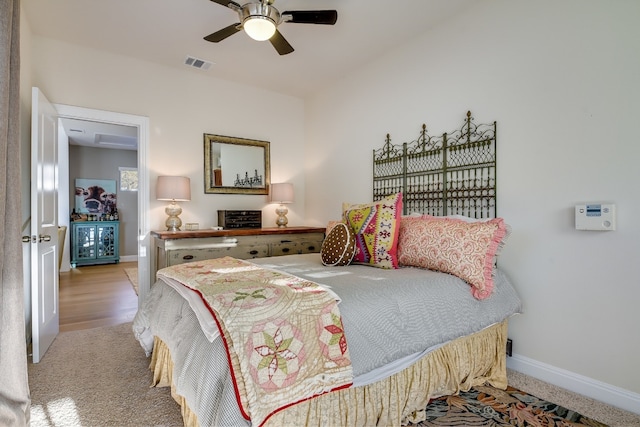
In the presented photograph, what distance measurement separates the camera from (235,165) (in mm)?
4004

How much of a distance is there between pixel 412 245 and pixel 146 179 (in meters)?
2.79

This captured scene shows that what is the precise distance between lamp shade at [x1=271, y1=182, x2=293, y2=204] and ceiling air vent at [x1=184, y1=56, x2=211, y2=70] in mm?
1494

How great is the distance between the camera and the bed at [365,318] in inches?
46.6

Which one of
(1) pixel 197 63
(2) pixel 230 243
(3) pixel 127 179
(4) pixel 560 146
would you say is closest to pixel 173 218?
(2) pixel 230 243

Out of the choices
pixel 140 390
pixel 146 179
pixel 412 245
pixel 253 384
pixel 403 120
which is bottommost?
pixel 140 390

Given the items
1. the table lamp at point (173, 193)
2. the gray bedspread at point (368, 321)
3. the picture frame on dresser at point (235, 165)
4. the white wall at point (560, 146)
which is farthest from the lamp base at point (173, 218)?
the white wall at point (560, 146)

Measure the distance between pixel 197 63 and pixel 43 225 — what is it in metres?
2.10

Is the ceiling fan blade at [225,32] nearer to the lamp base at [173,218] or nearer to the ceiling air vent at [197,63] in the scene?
the ceiling air vent at [197,63]

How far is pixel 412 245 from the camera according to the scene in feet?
7.17

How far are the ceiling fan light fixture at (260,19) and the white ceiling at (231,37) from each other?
447mm

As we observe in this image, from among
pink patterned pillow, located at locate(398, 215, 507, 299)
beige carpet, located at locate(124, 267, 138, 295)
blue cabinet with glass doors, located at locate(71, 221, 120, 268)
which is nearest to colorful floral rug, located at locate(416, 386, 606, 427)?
pink patterned pillow, located at locate(398, 215, 507, 299)

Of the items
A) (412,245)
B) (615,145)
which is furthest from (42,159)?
(615,145)

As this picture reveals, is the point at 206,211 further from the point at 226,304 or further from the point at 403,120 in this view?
the point at 226,304

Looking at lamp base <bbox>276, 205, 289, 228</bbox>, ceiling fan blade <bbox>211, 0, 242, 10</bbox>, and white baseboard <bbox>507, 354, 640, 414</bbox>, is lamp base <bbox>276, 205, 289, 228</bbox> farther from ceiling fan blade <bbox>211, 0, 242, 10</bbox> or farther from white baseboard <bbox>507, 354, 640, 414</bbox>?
white baseboard <bbox>507, 354, 640, 414</bbox>
